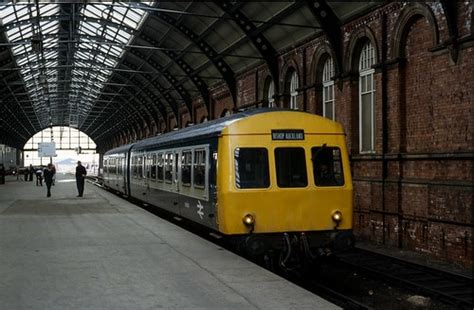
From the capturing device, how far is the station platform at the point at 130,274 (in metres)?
6.41

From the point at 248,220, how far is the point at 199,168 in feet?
8.00

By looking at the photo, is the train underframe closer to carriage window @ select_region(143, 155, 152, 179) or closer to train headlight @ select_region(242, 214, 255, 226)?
train headlight @ select_region(242, 214, 255, 226)

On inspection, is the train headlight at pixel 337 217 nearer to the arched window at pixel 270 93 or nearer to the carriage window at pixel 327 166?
the carriage window at pixel 327 166

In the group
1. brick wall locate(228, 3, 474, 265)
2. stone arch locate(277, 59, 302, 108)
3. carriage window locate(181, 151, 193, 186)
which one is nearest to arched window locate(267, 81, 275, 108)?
stone arch locate(277, 59, 302, 108)

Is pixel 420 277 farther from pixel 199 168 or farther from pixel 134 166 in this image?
pixel 134 166

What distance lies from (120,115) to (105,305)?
5311cm

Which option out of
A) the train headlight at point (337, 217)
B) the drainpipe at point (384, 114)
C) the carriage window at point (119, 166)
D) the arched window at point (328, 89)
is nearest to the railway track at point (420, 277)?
the train headlight at point (337, 217)

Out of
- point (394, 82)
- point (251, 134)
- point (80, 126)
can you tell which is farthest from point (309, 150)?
point (80, 126)

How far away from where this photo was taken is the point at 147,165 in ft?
62.3

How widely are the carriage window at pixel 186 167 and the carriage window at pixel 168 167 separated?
1.42m

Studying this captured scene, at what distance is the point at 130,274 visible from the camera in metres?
7.97

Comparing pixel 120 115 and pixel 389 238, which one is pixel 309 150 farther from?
pixel 120 115

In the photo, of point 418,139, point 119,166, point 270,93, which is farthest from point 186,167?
point 119,166

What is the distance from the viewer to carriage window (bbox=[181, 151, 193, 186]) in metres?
12.6
